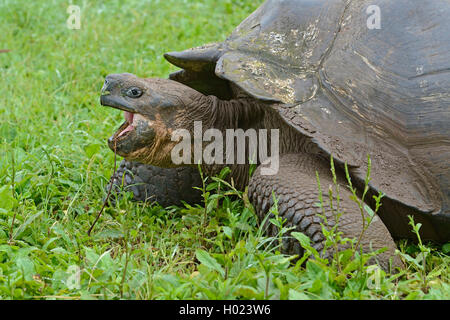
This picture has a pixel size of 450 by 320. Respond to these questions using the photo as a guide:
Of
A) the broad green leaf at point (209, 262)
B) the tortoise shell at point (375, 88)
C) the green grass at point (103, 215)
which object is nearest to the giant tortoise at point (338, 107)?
the tortoise shell at point (375, 88)

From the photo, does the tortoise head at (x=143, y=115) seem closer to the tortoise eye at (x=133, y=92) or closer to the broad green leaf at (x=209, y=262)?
the tortoise eye at (x=133, y=92)

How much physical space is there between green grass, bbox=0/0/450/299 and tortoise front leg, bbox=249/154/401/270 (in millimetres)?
135

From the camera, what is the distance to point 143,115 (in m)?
3.70

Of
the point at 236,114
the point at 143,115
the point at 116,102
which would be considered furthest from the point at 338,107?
the point at 116,102

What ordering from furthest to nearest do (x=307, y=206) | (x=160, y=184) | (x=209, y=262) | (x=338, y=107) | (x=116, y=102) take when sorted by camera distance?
(x=160, y=184) < (x=116, y=102) < (x=338, y=107) < (x=307, y=206) < (x=209, y=262)

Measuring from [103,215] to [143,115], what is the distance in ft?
2.43

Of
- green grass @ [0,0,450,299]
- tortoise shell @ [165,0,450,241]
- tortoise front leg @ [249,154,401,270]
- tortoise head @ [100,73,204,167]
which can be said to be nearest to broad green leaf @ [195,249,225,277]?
green grass @ [0,0,450,299]

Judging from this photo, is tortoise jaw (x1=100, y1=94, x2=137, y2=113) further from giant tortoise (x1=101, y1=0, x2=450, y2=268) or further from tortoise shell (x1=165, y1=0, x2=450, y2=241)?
tortoise shell (x1=165, y1=0, x2=450, y2=241)

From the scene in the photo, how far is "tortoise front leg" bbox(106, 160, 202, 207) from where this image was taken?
14.0 ft

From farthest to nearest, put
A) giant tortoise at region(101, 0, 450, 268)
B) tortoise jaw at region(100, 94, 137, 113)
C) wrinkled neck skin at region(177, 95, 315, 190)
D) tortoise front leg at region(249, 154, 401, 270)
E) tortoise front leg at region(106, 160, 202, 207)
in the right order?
tortoise front leg at region(106, 160, 202, 207)
wrinkled neck skin at region(177, 95, 315, 190)
tortoise jaw at region(100, 94, 137, 113)
giant tortoise at region(101, 0, 450, 268)
tortoise front leg at region(249, 154, 401, 270)

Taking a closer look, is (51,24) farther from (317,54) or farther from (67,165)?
A: (317,54)

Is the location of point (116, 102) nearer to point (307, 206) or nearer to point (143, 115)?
point (143, 115)

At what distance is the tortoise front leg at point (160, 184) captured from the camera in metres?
4.27
